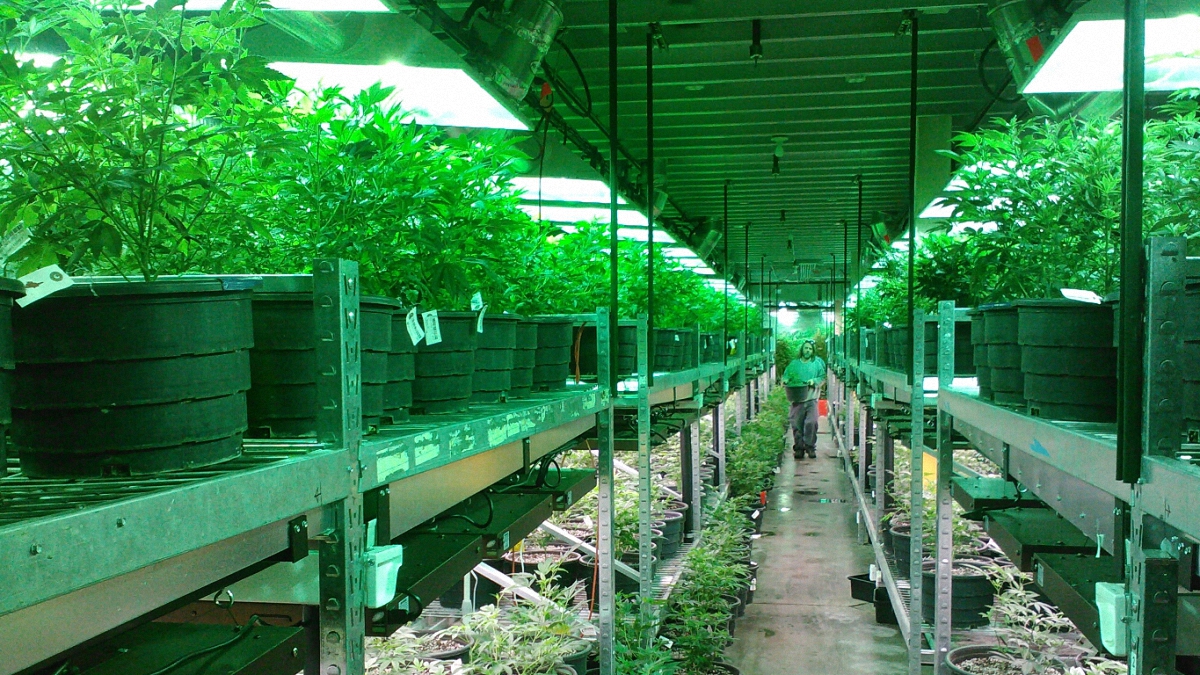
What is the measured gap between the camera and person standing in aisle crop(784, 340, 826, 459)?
13.6 meters

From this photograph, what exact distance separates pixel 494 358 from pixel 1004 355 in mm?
1407

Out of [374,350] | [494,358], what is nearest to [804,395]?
[494,358]

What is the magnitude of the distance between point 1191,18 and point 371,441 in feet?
7.78

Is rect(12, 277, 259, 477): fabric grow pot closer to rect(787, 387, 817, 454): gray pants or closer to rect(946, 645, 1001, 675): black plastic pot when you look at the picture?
rect(946, 645, 1001, 675): black plastic pot

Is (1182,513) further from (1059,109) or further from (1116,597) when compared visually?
(1059,109)

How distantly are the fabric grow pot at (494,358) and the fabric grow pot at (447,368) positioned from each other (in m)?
0.13

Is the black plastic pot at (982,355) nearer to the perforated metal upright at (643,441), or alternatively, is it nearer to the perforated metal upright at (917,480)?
the perforated metal upright at (917,480)

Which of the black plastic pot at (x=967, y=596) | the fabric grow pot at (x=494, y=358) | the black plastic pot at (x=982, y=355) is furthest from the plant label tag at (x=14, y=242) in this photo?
the black plastic pot at (x=967, y=596)

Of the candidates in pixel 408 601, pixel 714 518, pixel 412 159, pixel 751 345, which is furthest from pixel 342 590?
pixel 751 345

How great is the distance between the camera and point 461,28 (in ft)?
11.4

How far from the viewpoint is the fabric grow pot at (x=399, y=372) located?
6.25 feet

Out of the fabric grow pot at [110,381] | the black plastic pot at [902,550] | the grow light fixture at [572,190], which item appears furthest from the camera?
the grow light fixture at [572,190]

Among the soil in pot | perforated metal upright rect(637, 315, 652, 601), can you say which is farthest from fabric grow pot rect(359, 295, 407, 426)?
the soil in pot

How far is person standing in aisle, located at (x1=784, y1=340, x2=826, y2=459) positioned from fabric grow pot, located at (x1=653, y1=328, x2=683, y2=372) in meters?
7.35
